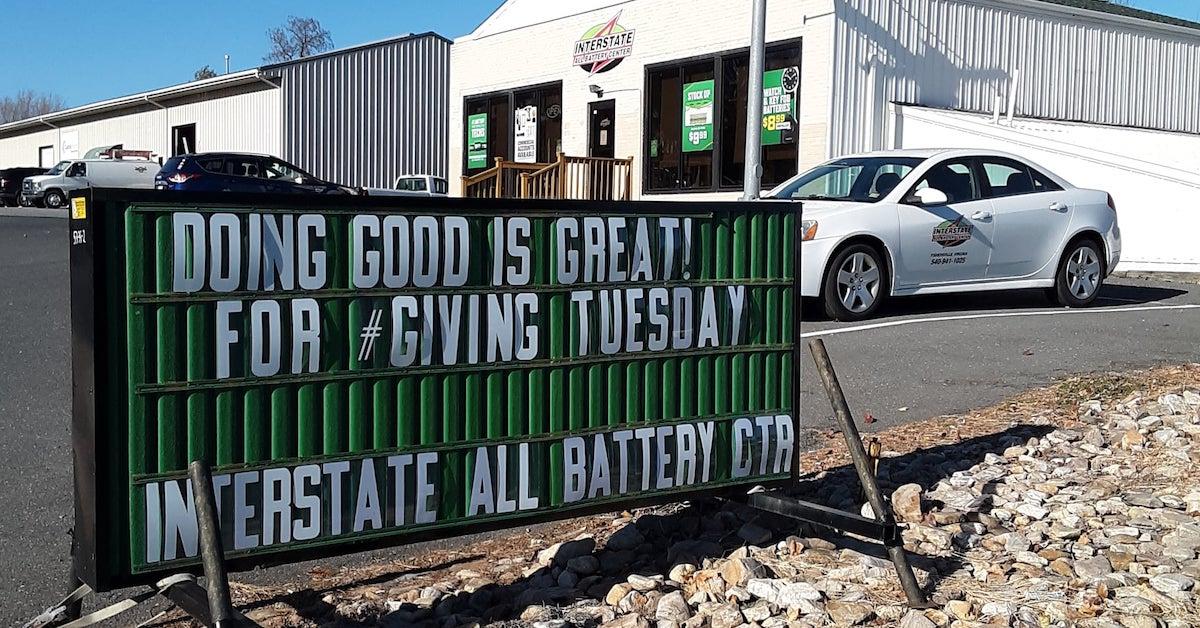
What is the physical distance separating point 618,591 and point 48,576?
2088 mm

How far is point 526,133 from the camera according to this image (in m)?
27.6

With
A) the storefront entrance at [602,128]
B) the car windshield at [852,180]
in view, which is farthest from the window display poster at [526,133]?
the car windshield at [852,180]

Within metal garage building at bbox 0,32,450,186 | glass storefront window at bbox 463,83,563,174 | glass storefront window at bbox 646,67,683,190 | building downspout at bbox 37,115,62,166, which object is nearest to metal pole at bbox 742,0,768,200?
glass storefront window at bbox 646,67,683,190

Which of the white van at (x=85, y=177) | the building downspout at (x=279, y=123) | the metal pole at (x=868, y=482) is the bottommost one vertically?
the metal pole at (x=868, y=482)

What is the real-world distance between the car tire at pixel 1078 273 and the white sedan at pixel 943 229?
0.04 feet

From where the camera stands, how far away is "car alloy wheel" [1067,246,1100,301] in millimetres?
12922

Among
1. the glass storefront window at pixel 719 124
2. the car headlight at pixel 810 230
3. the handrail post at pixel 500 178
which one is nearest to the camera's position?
the car headlight at pixel 810 230

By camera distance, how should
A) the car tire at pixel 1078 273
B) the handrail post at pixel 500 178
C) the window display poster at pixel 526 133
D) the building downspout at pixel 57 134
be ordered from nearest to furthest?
1. the car tire at pixel 1078 273
2. the handrail post at pixel 500 178
3. the window display poster at pixel 526 133
4. the building downspout at pixel 57 134

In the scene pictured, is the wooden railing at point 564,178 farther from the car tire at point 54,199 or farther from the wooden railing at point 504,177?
the car tire at point 54,199

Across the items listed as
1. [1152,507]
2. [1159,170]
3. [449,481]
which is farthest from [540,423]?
[1159,170]

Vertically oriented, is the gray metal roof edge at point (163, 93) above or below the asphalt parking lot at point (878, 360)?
above

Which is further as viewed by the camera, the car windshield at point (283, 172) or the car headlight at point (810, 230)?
the car windshield at point (283, 172)

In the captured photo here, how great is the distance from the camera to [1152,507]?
5.15 meters

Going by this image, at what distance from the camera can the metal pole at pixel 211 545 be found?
3.09m
